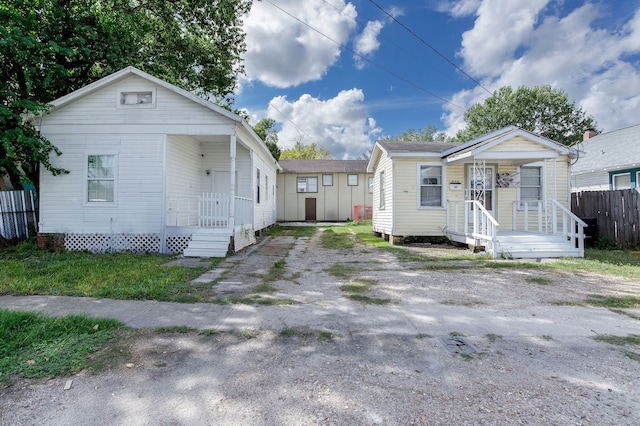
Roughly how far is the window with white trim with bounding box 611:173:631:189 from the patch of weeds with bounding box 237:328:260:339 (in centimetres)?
1847

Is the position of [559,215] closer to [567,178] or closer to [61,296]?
[567,178]

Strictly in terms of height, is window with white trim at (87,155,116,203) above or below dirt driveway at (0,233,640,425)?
above

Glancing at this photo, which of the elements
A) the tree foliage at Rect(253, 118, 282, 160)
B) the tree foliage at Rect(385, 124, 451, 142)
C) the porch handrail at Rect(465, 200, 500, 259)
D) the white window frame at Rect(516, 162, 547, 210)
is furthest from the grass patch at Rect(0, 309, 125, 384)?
the tree foliage at Rect(385, 124, 451, 142)

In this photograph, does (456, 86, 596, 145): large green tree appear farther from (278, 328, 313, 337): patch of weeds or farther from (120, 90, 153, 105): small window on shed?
(278, 328, 313, 337): patch of weeds

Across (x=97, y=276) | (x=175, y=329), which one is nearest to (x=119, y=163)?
(x=97, y=276)

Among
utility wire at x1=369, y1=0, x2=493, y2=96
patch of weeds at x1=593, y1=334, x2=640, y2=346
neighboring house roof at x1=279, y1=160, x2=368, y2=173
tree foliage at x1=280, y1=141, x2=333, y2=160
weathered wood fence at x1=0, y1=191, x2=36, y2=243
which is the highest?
tree foliage at x1=280, y1=141, x2=333, y2=160

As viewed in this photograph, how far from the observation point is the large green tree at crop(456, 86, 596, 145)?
33031mm

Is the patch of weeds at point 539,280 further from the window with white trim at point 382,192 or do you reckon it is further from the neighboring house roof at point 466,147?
the window with white trim at point 382,192

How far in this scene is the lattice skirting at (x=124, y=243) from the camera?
366 inches

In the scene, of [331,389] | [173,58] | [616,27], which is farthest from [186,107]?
[616,27]

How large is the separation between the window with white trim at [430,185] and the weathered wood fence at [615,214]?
5038 millimetres

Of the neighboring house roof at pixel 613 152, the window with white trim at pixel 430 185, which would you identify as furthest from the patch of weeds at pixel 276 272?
the neighboring house roof at pixel 613 152

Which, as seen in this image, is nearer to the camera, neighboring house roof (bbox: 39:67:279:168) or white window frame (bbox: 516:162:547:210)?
neighboring house roof (bbox: 39:67:279:168)

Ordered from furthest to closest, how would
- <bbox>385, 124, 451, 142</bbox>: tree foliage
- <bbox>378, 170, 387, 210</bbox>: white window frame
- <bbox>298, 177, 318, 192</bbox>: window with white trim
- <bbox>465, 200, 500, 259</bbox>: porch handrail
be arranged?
1. <bbox>385, 124, 451, 142</bbox>: tree foliage
2. <bbox>298, 177, 318, 192</bbox>: window with white trim
3. <bbox>378, 170, 387, 210</bbox>: white window frame
4. <bbox>465, 200, 500, 259</bbox>: porch handrail
